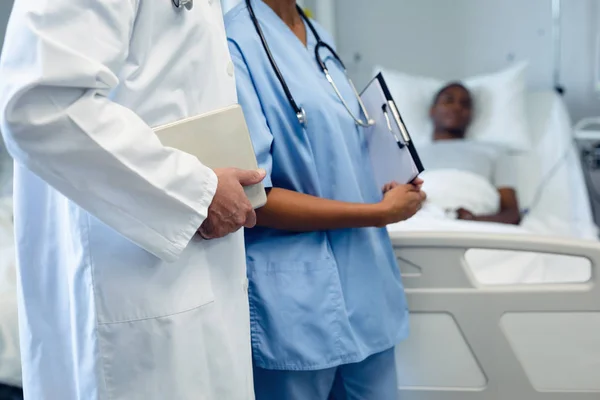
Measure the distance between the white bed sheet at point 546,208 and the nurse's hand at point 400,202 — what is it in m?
0.63

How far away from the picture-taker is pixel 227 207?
2.87ft

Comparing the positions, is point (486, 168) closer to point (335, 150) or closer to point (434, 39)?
point (434, 39)

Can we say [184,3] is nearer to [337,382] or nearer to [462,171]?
[337,382]

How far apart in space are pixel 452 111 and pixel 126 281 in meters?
2.35

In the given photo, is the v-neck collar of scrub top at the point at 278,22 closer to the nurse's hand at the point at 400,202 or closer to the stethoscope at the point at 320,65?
the stethoscope at the point at 320,65

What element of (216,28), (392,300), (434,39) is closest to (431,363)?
(392,300)

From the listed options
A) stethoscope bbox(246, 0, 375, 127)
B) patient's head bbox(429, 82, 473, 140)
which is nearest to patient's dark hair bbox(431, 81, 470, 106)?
patient's head bbox(429, 82, 473, 140)

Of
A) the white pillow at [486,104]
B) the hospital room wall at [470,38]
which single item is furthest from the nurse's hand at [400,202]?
the hospital room wall at [470,38]

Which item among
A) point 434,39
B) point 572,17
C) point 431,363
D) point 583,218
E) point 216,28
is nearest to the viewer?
point 216,28

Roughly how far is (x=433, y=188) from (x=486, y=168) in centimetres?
43

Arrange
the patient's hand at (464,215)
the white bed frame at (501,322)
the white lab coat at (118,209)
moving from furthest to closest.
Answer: the patient's hand at (464,215)
the white bed frame at (501,322)
the white lab coat at (118,209)

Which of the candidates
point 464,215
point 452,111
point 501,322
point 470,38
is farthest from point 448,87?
point 501,322

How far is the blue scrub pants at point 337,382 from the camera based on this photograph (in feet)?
3.84

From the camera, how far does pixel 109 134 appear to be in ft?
2.51
